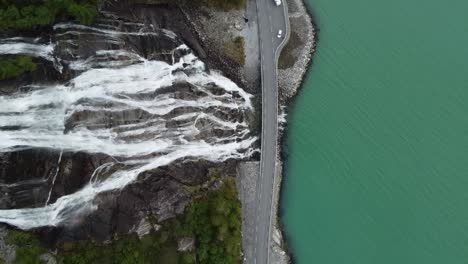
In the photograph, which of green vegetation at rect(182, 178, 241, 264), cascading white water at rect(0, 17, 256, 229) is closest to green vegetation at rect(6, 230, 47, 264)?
cascading white water at rect(0, 17, 256, 229)

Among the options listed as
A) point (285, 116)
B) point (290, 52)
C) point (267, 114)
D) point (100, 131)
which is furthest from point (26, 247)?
point (290, 52)

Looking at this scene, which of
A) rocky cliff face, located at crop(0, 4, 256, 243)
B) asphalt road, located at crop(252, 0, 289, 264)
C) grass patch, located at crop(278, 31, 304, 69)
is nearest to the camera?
rocky cliff face, located at crop(0, 4, 256, 243)

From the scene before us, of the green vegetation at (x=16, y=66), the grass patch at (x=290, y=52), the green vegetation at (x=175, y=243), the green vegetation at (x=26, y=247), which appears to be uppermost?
the grass patch at (x=290, y=52)

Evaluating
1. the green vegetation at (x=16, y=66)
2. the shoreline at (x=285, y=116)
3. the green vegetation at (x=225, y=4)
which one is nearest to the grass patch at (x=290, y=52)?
the shoreline at (x=285, y=116)

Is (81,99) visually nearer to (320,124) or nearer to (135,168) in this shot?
(135,168)

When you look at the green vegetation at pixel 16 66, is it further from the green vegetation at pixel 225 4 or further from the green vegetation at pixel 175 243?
the green vegetation at pixel 225 4

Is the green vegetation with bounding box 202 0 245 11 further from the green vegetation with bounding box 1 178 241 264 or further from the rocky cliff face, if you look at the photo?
the green vegetation with bounding box 1 178 241 264

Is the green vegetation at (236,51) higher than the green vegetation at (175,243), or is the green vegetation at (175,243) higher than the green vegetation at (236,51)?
the green vegetation at (236,51)
